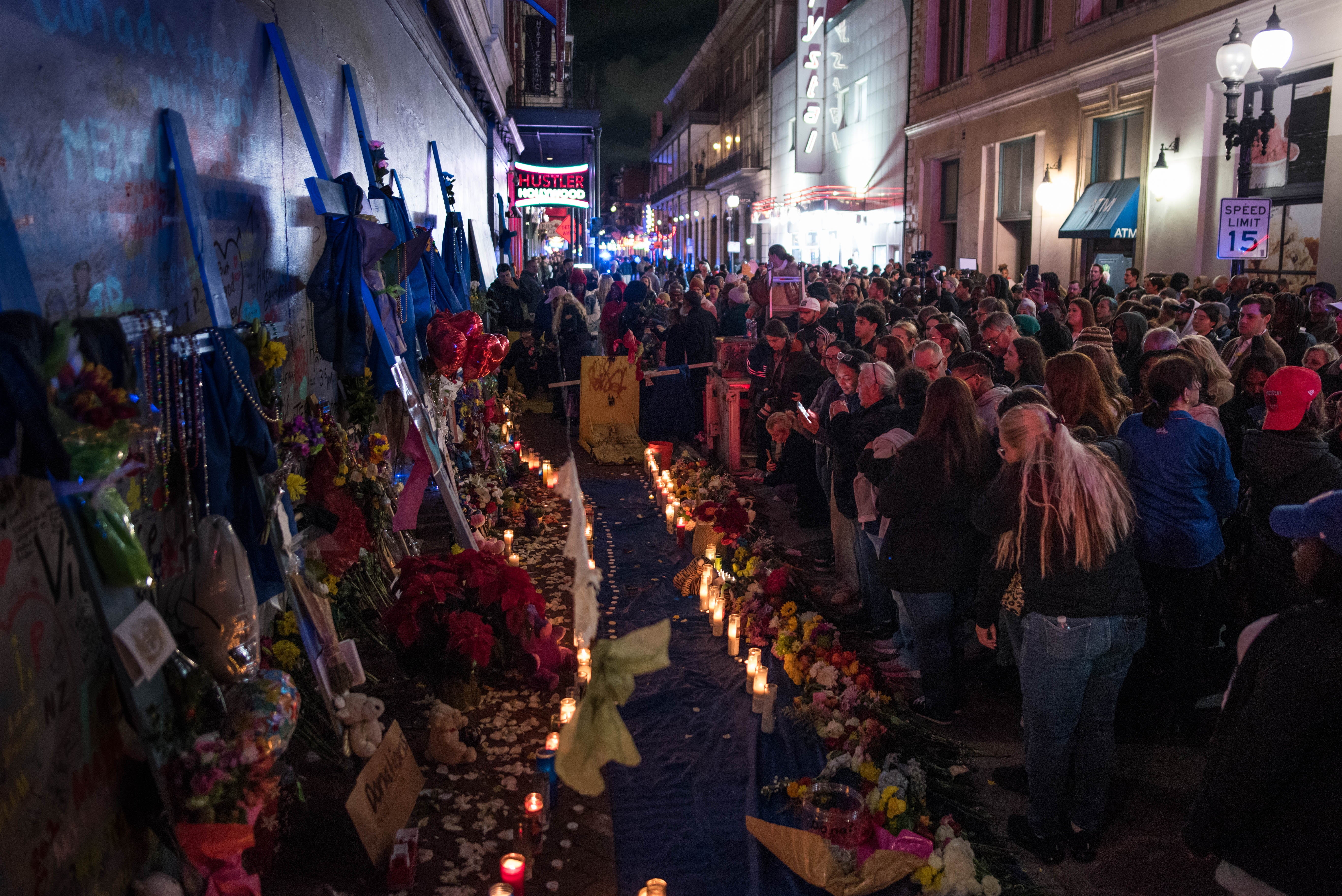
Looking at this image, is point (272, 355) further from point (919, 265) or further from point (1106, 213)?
point (1106, 213)

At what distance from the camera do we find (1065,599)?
386cm

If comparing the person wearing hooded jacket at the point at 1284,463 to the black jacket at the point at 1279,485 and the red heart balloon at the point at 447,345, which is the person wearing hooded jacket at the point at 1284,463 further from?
the red heart balloon at the point at 447,345

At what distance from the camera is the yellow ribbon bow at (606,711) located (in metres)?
2.58

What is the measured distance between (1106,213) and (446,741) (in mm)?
17139

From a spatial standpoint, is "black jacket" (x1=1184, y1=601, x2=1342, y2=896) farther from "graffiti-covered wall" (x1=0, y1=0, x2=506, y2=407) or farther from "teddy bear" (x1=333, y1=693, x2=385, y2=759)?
"graffiti-covered wall" (x1=0, y1=0, x2=506, y2=407)

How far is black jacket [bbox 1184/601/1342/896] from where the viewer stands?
103 inches

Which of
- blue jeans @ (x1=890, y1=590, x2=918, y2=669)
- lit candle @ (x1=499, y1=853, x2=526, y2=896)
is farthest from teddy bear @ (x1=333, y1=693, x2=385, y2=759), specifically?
blue jeans @ (x1=890, y1=590, x2=918, y2=669)

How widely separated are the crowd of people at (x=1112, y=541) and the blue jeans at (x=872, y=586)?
0.06ft

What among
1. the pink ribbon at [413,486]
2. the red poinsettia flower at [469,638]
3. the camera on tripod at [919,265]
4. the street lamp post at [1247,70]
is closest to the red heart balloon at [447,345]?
the pink ribbon at [413,486]

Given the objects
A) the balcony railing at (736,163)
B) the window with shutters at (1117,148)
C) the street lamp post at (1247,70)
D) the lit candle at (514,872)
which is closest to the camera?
the lit candle at (514,872)

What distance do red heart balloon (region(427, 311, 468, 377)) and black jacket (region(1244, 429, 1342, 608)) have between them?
5.58 meters

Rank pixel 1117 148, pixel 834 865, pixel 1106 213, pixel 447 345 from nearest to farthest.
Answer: pixel 834 865
pixel 447 345
pixel 1106 213
pixel 1117 148

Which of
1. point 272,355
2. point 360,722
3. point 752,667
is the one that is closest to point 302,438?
point 272,355

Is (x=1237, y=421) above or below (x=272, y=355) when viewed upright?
below
